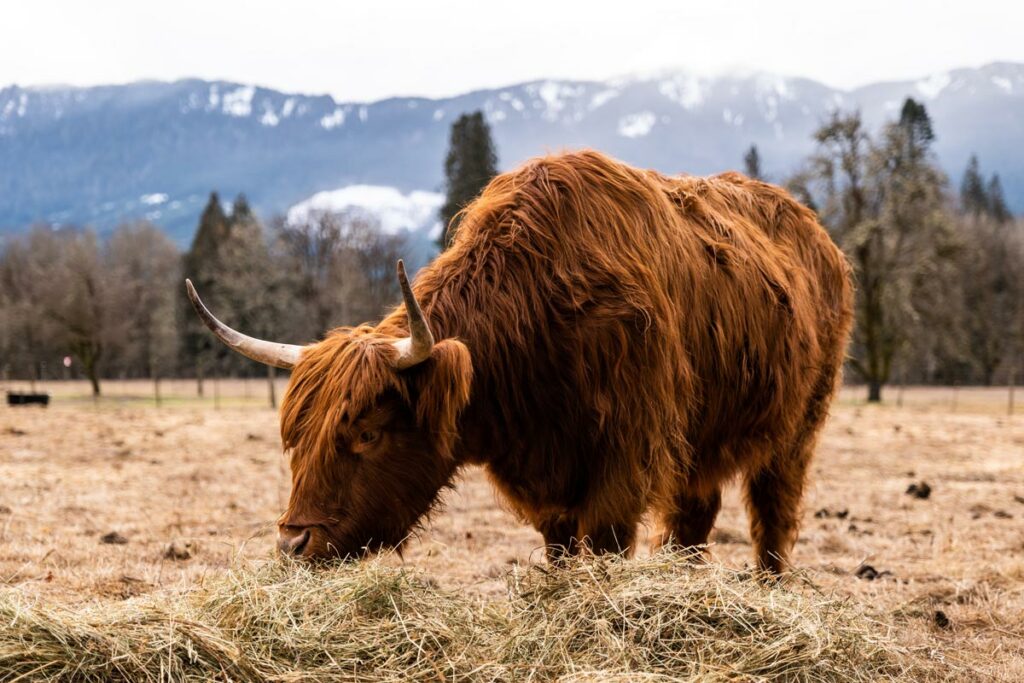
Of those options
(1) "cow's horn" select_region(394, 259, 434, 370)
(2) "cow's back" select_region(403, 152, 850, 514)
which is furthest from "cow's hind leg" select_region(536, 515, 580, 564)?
(1) "cow's horn" select_region(394, 259, 434, 370)

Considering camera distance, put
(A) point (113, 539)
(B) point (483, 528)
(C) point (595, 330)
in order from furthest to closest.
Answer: (B) point (483, 528)
(A) point (113, 539)
(C) point (595, 330)

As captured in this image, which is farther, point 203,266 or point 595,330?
point 203,266

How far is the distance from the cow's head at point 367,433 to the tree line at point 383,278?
24134 mm

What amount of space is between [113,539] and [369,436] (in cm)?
368

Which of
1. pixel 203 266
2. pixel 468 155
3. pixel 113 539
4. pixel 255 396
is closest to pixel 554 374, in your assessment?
pixel 113 539

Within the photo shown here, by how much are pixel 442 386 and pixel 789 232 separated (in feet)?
10.5

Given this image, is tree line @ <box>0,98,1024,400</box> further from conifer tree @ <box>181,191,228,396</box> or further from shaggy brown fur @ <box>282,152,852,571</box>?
shaggy brown fur @ <box>282,152,852,571</box>

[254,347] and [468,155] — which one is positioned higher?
[468,155]

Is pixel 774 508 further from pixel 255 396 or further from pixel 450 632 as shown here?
pixel 255 396

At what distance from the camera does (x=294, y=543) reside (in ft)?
11.4

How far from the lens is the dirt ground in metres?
4.71

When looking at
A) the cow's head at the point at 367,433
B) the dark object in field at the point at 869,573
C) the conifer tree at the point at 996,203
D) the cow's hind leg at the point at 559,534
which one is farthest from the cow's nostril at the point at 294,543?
the conifer tree at the point at 996,203

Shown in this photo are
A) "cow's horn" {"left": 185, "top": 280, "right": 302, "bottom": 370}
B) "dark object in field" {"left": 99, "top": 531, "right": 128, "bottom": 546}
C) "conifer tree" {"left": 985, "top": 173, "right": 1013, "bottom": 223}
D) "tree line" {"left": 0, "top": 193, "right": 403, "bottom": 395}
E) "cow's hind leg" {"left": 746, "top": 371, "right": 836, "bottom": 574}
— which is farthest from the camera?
"conifer tree" {"left": 985, "top": 173, "right": 1013, "bottom": 223}

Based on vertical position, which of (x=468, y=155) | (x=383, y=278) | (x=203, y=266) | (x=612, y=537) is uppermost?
(x=468, y=155)
